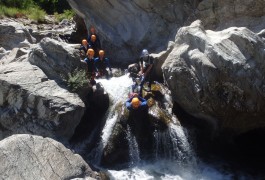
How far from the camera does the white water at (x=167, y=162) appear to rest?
38.7ft

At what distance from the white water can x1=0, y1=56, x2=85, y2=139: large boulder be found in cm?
131

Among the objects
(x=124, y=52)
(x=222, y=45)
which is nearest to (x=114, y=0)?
(x=124, y=52)

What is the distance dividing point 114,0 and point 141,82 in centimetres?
567

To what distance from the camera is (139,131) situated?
12.6 metres

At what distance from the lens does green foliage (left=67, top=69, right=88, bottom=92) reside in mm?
12859

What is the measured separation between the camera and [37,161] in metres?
7.99

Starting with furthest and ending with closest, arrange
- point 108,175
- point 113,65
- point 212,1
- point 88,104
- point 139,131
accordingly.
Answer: point 113,65 → point 212,1 → point 88,104 → point 139,131 → point 108,175

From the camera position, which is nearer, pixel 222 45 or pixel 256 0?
pixel 222 45

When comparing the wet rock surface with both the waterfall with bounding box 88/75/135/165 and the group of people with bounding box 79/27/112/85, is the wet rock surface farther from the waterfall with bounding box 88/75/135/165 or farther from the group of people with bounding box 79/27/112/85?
the group of people with bounding box 79/27/112/85

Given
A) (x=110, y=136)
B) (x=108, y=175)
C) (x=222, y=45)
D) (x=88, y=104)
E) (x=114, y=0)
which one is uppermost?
(x=114, y=0)

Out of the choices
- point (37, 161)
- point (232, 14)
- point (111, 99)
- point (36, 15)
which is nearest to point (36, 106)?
point (111, 99)

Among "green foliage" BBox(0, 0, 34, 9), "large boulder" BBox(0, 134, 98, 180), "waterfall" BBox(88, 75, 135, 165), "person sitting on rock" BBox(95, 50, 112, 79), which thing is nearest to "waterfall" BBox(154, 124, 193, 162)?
"waterfall" BBox(88, 75, 135, 165)

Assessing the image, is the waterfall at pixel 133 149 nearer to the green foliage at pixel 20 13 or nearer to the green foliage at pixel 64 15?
the green foliage at pixel 20 13

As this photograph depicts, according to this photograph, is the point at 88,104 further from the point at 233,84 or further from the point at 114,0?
the point at 114,0
